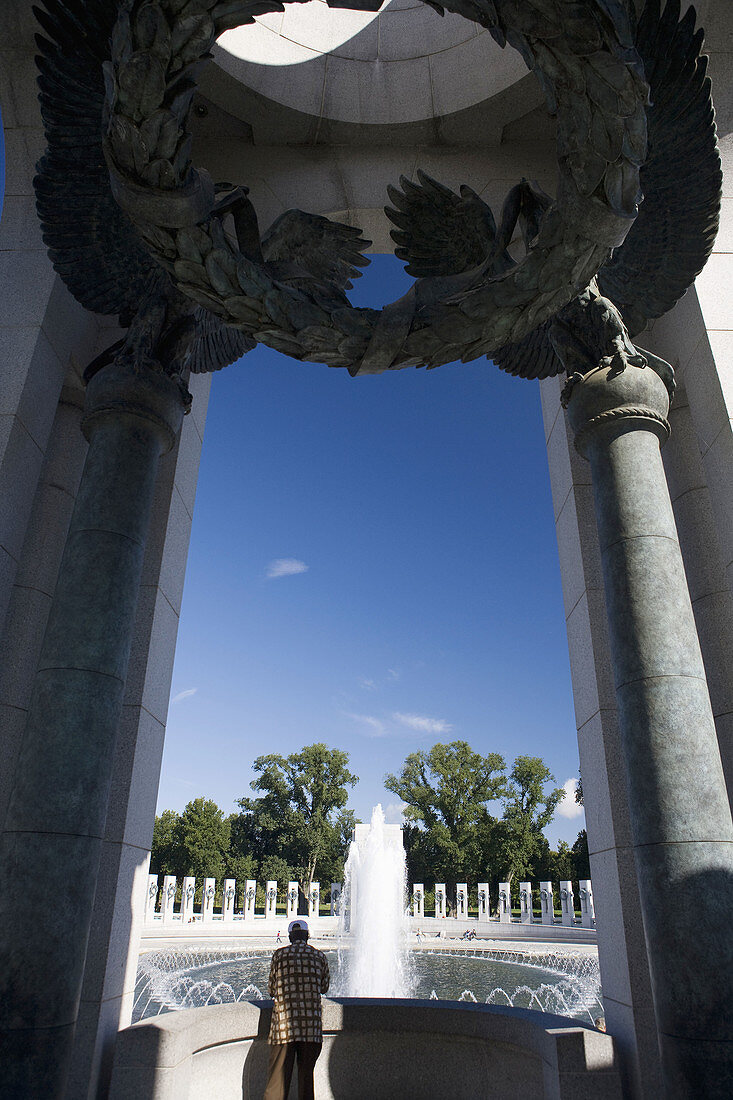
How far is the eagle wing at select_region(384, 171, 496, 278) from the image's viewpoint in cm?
561

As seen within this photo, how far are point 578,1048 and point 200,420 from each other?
824 cm

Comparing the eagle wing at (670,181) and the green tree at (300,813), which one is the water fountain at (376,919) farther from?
the green tree at (300,813)

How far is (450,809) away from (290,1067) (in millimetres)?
56223

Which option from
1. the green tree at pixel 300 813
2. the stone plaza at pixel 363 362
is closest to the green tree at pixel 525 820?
the green tree at pixel 300 813

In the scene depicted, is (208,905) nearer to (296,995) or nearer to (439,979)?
(439,979)

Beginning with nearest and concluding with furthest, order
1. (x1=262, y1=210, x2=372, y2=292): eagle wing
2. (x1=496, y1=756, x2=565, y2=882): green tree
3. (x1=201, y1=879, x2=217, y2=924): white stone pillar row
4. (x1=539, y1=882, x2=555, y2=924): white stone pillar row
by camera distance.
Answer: (x1=262, y1=210, x2=372, y2=292): eagle wing → (x1=539, y1=882, x2=555, y2=924): white stone pillar row → (x1=201, y1=879, x2=217, y2=924): white stone pillar row → (x1=496, y1=756, x2=565, y2=882): green tree

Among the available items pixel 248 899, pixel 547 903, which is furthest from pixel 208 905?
pixel 547 903

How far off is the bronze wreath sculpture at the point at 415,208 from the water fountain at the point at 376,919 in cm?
1684

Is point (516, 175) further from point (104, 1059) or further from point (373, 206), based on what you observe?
point (104, 1059)

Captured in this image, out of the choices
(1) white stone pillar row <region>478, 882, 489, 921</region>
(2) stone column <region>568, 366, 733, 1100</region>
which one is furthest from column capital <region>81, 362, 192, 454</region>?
(1) white stone pillar row <region>478, 882, 489, 921</region>

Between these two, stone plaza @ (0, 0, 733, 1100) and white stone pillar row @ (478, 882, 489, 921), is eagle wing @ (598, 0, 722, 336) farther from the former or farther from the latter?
white stone pillar row @ (478, 882, 489, 921)

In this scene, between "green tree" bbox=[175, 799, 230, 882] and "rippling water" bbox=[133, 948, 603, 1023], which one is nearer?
"rippling water" bbox=[133, 948, 603, 1023]

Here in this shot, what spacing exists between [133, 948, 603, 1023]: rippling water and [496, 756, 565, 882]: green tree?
1327 inches

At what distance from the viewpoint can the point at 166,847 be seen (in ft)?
205
